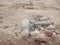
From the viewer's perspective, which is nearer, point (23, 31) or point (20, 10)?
point (23, 31)

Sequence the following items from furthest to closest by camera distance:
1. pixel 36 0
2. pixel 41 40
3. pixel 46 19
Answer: pixel 36 0
pixel 46 19
pixel 41 40

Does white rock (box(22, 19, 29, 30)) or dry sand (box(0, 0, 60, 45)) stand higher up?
white rock (box(22, 19, 29, 30))

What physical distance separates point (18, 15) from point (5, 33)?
0.59 m

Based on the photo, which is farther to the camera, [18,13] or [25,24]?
Answer: [18,13]

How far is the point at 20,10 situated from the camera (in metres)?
2.68

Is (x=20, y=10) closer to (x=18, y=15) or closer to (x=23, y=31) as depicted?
(x=18, y=15)

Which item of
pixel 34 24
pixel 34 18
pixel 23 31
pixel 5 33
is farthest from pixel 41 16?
pixel 5 33

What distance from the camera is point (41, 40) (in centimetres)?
178

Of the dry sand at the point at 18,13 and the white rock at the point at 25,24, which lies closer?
the dry sand at the point at 18,13

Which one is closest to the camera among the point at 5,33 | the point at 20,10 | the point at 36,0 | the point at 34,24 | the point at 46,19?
the point at 5,33

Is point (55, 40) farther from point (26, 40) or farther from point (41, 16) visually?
point (41, 16)

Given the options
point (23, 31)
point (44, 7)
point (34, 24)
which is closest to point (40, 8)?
point (44, 7)

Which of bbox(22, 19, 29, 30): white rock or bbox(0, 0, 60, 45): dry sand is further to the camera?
bbox(22, 19, 29, 30): white rock

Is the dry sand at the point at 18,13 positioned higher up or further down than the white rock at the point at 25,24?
further down
